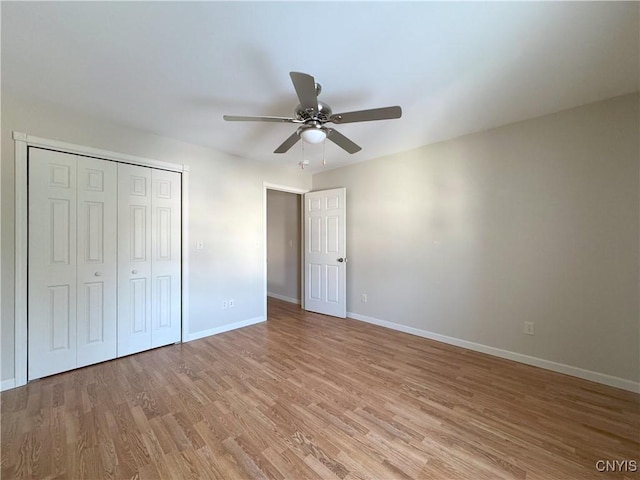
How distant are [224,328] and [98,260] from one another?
1658 mm

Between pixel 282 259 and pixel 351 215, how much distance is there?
6.56 feet

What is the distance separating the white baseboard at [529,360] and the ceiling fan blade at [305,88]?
Result: 2987 millimetres

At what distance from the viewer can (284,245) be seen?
544 cm

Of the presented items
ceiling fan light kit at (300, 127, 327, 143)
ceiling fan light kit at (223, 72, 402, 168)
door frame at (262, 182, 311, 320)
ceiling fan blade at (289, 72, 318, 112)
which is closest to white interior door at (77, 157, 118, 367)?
ceiling fan light kit at (223, 72, 402, 168)

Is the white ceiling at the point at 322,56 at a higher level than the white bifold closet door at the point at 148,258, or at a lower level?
higher

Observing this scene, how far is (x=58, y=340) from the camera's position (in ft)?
7.87

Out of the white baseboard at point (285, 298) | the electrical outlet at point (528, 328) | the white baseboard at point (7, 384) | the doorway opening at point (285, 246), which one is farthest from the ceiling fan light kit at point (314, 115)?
the white baseboard at point (285, 298)

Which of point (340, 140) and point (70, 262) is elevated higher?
point (340, 140)

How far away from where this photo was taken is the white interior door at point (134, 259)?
2.74 meters

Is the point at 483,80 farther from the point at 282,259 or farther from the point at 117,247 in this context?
the point at 282,259

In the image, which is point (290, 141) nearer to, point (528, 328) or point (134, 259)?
point (134, 259)

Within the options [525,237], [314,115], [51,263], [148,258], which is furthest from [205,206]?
[525,237]

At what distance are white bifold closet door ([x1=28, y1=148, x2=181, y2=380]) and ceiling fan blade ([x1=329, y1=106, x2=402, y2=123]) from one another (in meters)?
2.26

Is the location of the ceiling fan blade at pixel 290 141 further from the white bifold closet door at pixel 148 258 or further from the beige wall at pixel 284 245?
the beige wall at pixel 284 245
